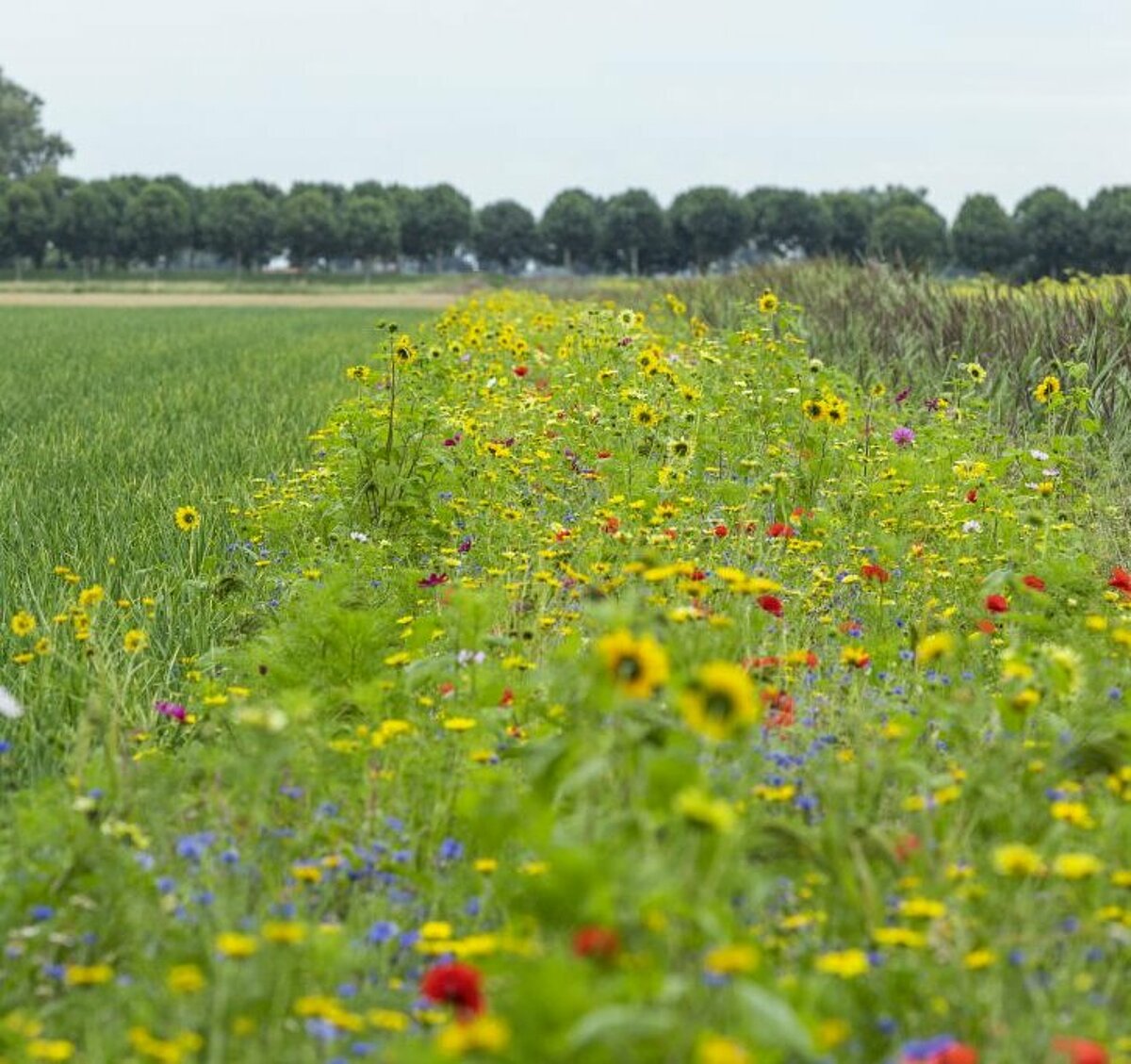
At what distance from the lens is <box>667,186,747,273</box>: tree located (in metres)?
101

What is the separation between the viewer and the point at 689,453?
601 centimetres

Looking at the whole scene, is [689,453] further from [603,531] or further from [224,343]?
[224,343]

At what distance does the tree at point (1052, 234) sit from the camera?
283ft

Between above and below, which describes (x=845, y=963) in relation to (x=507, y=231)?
below

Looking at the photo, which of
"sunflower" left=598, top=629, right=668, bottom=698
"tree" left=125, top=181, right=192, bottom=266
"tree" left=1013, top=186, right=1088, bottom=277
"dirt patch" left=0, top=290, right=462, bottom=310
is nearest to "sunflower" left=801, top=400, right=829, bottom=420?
"sunflower" left=598, top=629, right=668, bottom=698

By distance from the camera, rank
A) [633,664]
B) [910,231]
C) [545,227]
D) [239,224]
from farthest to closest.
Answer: [545,227]
[239,224]
[910,231]
[633,664]

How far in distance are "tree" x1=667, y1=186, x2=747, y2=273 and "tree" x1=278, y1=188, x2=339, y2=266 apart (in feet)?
85.9

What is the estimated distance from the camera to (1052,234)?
86.5 meters

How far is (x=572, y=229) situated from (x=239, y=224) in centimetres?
2543

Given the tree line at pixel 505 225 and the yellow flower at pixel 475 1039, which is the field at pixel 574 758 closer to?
the yellow flower at pixel 475 1039

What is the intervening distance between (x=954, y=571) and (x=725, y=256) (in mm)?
101605

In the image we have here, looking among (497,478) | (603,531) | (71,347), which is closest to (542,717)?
(603,531)

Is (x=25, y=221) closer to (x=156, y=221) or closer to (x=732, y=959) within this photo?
(x=156, y=221)

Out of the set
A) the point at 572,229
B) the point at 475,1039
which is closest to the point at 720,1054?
the point at 475,1039
